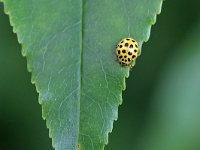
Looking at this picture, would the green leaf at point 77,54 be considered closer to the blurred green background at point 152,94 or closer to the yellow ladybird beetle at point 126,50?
the yellow ladybird beetle at point 126,50

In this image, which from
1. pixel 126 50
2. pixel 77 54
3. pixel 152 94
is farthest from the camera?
pixel 152 94

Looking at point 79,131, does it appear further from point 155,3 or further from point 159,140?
point 159,140

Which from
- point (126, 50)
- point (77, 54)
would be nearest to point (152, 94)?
point (126, 50)

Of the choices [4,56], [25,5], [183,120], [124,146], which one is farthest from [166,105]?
[25,5]

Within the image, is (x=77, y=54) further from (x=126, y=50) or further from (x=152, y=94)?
(x=152, y=94)

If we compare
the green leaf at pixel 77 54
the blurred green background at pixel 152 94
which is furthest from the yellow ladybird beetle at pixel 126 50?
the blurred green background at pixel 152 94
